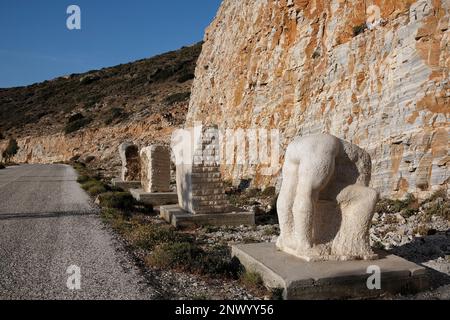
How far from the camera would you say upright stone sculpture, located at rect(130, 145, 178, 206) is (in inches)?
553

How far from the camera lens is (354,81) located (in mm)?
13289

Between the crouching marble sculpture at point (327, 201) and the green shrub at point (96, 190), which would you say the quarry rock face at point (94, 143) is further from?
the crouching marble sculpture at point (327, 201)

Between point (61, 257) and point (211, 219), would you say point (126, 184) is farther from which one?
point (61, 257)

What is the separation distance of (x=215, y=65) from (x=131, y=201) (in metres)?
15.1

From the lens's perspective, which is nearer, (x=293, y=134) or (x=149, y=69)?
(x=293, y=134)

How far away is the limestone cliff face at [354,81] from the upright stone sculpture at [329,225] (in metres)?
5.67

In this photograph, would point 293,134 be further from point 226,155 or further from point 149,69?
point 149,69

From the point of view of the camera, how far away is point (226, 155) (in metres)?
20.3

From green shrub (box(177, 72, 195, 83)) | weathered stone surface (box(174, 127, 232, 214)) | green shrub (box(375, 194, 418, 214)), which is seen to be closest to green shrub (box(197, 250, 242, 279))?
weathered stone surface (box(174, 127, 232, 214))

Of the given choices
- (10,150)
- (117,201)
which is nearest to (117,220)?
(117,201)

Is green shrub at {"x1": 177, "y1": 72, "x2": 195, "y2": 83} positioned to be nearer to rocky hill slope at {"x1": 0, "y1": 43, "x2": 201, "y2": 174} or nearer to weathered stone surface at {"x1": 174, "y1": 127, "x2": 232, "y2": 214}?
rocky hill slope at {"x1": 0, "y1": 43, "x2": 201, "y2": 174}

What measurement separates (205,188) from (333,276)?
5.89 meters
